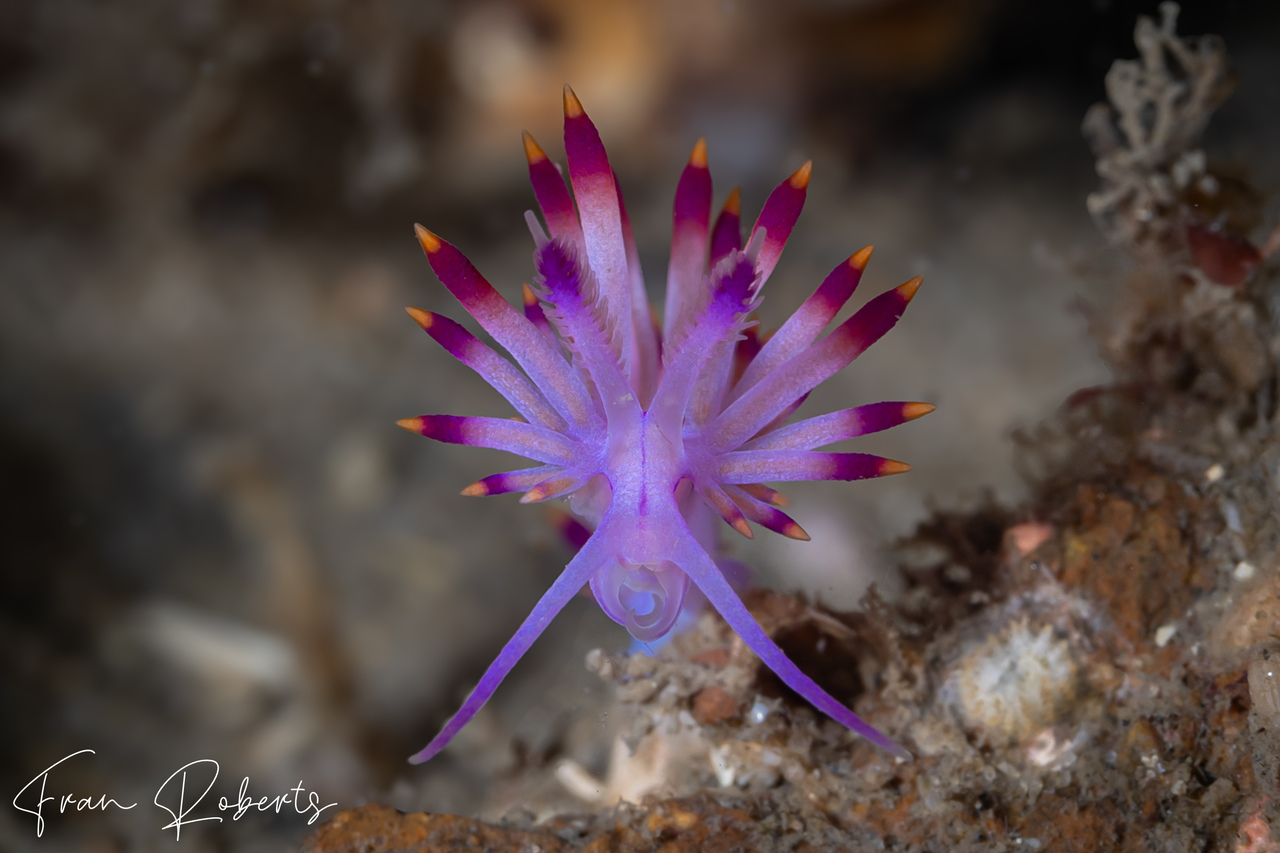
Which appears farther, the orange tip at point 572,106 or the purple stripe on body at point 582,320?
the orange tip at point 572,106

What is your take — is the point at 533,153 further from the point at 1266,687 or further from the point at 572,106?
the point at 1266,687

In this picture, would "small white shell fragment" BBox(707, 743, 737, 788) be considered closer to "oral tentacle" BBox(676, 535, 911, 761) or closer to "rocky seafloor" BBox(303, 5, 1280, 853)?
"rocky seafloor" BBox(303, 5, 1280, 853)

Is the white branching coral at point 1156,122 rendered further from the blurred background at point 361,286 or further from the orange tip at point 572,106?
the orange tip at point 572,106

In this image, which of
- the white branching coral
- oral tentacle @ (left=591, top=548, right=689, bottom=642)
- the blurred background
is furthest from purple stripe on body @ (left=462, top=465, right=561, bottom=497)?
the white branching coral

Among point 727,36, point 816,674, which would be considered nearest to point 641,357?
point 816,674

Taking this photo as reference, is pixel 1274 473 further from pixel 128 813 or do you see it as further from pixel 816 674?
pixel 128 813

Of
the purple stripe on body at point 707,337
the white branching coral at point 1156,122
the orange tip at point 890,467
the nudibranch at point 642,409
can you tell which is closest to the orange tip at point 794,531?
the nudibranch at point 642,409
